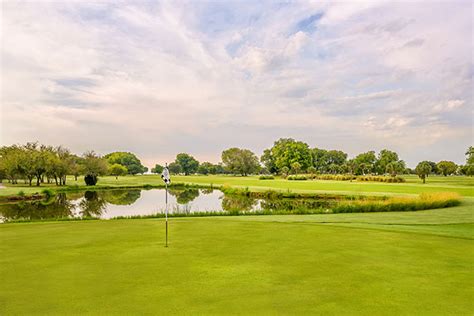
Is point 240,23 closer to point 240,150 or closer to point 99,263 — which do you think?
point 99,263

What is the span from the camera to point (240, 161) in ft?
479

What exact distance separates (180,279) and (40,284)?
242cm

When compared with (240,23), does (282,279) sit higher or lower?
lower

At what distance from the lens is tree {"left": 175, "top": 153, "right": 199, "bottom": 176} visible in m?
183

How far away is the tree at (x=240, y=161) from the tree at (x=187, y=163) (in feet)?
120

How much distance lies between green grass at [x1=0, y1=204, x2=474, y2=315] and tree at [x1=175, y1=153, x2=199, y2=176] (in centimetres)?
17277

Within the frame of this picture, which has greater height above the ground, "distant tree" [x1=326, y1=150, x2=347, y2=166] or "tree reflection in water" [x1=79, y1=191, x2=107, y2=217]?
"distant tree" [x1=326, y1=150, x2=347, y2=166]

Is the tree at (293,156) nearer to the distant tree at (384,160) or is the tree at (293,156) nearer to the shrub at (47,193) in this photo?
the distant tree at (384,160)

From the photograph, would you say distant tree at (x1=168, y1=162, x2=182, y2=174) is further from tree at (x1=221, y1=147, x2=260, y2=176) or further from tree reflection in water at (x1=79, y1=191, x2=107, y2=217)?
tree reflection in water at (x1=79, y1=191, x2=107, y2=217)

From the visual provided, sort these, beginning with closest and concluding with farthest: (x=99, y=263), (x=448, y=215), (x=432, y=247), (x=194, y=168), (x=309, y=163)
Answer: (x=99, y=263) < (x=432, y=247) < (x=448, y=215) < (x=309, y=163) < (x=194, y=168)

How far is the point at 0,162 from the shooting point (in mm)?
59188

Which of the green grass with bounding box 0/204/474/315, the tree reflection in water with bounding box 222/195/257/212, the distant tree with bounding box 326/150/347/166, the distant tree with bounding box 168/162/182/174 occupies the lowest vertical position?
the tree reflection in water with bounding box 222/195/257/212

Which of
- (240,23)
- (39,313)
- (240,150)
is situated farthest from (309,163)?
(39,313)

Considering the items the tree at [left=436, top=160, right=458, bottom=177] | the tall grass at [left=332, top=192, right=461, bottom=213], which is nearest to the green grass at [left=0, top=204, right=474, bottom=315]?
the tall grass at [left=332, top=192, right=461, bottom=213]
